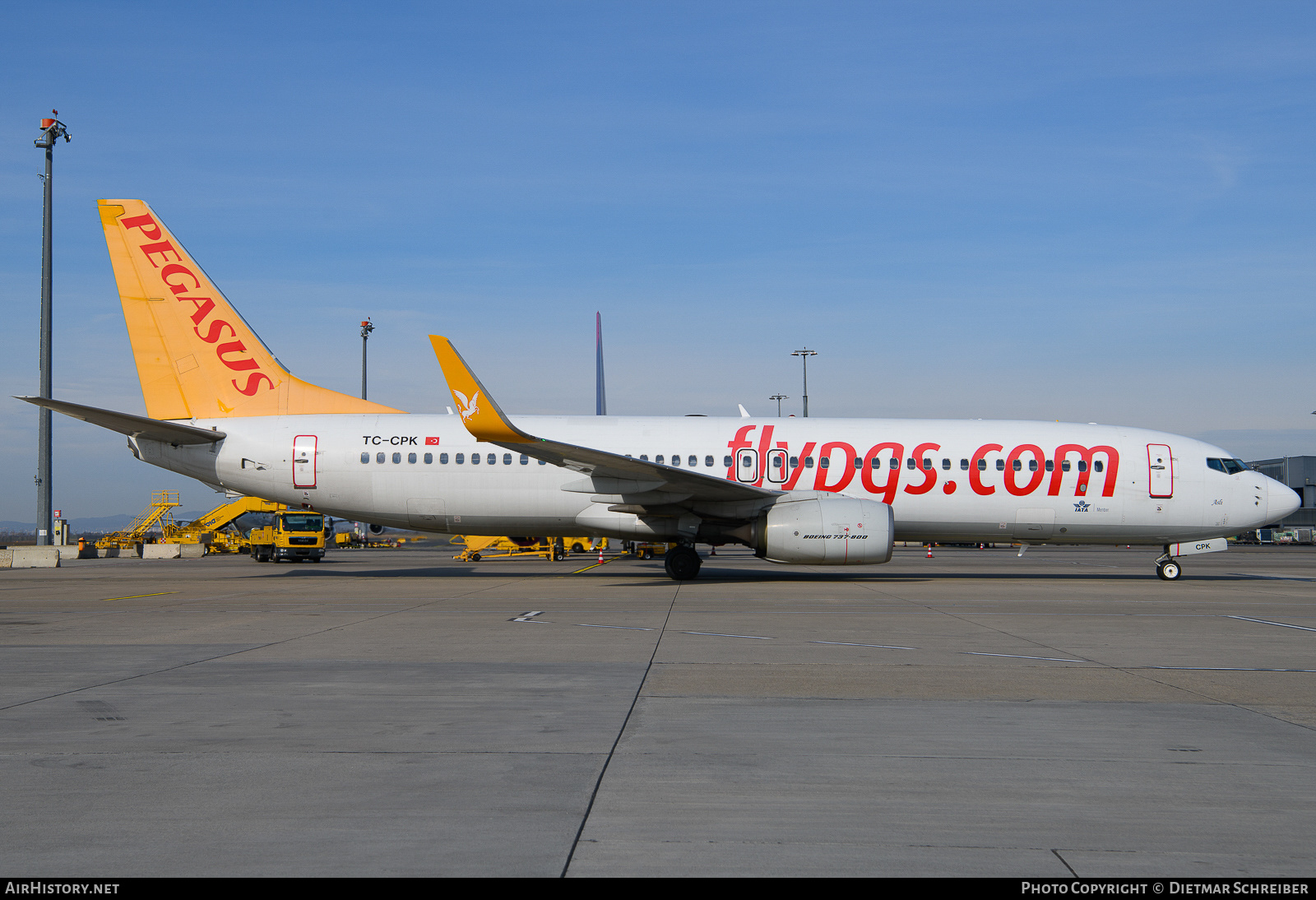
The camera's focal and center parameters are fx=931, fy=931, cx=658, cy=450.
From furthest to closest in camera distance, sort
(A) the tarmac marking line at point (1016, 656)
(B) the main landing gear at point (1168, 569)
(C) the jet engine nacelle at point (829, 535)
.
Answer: (B) the main landing gear at point (1168, 569), (C) the jet engine nacelle at point (829, 535), (A) the tarmac marking line at point (1016, 656)

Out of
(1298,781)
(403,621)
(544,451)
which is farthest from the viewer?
(544,451)

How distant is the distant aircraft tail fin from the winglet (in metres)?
4.83

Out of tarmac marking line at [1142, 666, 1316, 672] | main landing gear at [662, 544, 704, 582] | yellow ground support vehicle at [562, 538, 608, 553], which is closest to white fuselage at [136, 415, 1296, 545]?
main landing gear at [662, 544, 704, 582]

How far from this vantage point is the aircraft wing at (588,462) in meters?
17.2

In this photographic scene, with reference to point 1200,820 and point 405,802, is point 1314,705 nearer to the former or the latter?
point 1200,820

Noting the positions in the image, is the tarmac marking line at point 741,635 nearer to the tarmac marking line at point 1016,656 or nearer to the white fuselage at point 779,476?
the tarmac marking line at point 1016,656

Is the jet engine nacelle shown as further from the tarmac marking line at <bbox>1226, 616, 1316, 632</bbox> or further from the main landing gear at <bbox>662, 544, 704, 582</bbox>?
the tarmac marking line at <bbox>1226, 616, 1316, 632</bbox>

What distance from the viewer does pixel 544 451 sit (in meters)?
18.2

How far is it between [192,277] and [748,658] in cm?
1789

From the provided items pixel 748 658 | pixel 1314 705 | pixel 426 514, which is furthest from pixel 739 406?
pixel 1314 705

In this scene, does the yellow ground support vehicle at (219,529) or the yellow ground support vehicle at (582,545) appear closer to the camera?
the yellow ground support vehicle at (582,545)

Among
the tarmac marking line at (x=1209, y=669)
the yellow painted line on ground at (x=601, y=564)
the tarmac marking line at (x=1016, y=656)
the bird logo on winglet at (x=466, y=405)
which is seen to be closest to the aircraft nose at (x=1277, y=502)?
the tarmac marking line at (x=1209, y=669)

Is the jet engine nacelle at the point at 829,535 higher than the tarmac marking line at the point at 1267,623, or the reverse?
the jet engine nacelle at the point at 829,535

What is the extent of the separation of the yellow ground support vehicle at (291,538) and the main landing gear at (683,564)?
17.3 metres
